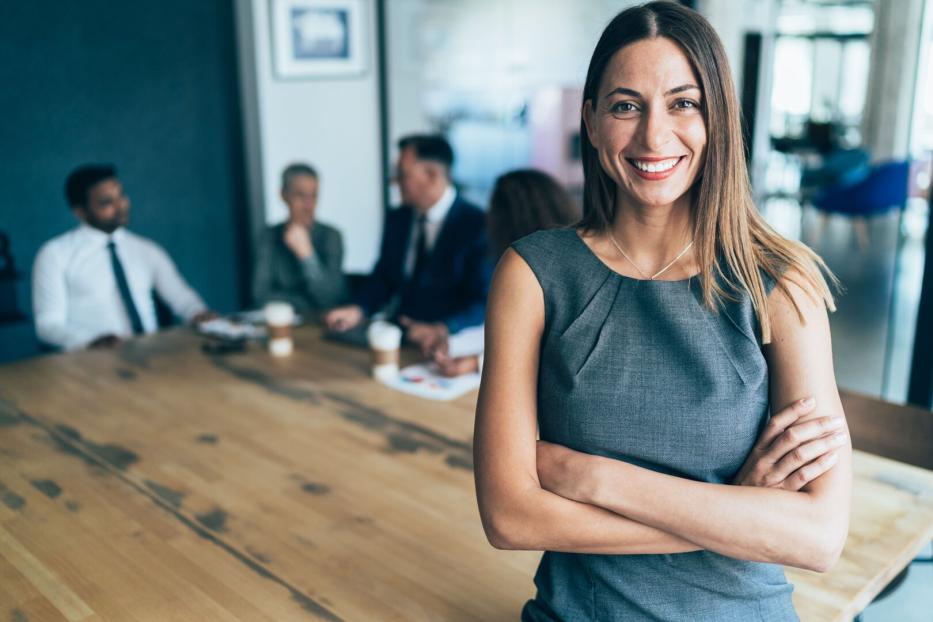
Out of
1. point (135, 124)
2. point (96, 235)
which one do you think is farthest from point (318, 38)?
point (96, 235)

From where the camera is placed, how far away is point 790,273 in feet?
3.64

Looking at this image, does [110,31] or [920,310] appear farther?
[110,31]

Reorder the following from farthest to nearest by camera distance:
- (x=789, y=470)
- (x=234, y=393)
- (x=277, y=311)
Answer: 1. (x=277, y=311)
2. (x=234, y=393)
3. (x=789, y=470)

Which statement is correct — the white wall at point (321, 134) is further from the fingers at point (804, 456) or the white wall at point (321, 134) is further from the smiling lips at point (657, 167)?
the fingers at point (804, 456)

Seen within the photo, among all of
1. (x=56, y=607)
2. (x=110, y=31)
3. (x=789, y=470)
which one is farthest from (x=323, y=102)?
(x=789, y=470)

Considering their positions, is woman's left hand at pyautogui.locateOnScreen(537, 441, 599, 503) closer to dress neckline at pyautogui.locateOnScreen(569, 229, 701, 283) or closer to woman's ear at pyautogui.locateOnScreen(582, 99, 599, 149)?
dress neckline at pyautogui.locateOnScreen(569, 229, 701, 283)

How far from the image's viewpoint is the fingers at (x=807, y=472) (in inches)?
42.8

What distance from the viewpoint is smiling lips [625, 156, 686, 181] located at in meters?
1.09

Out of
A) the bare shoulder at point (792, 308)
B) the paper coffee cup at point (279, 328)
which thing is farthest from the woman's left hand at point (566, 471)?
the paper coffee cup at point (279, 328)

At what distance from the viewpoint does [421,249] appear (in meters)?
3.27

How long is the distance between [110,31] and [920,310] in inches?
167

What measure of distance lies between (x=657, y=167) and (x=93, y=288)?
2819 millimetres

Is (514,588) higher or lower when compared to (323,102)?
lower

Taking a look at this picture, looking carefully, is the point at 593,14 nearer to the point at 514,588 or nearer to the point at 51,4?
the point at 51,4
